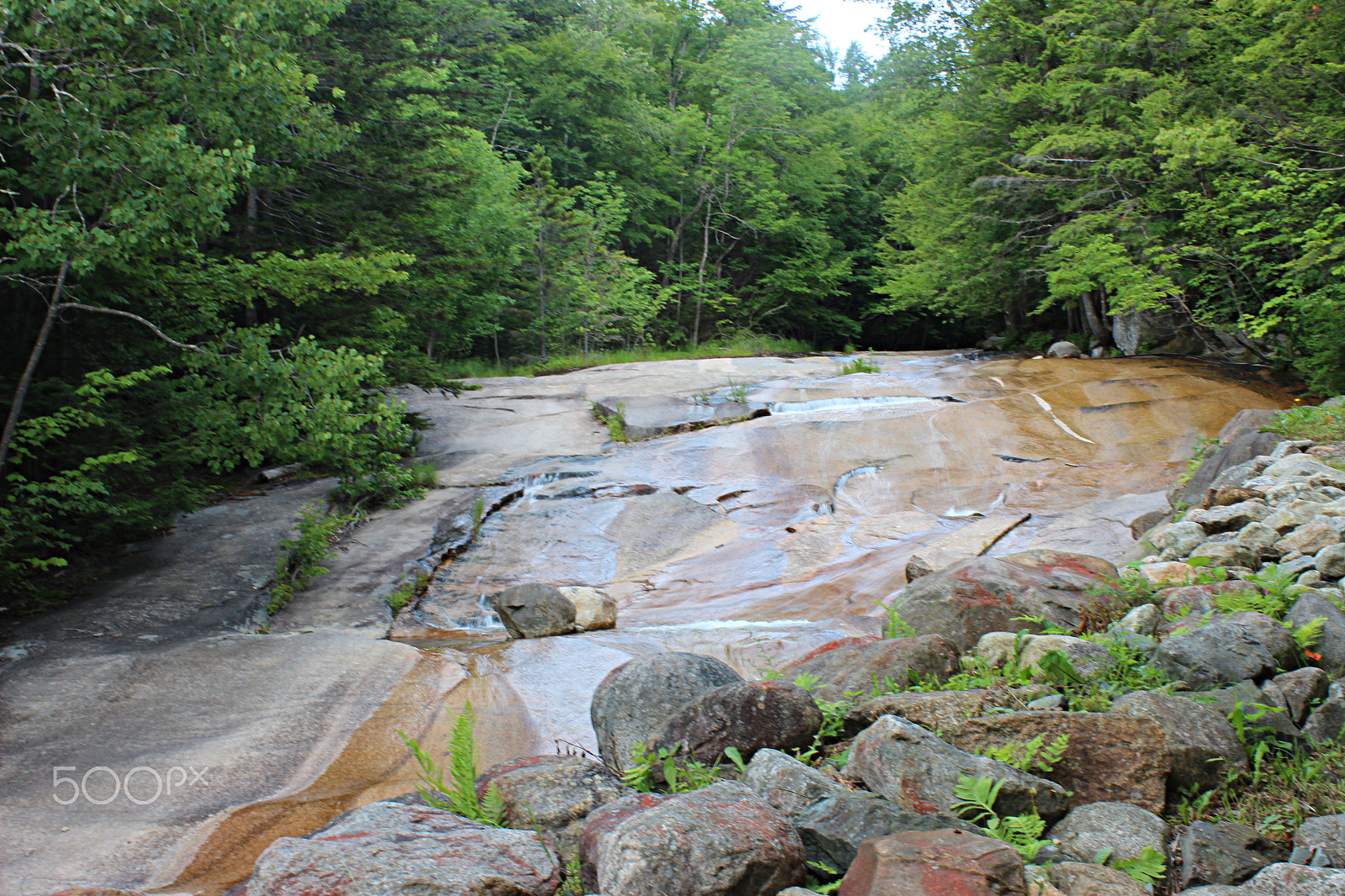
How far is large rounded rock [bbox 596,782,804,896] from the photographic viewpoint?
2463 mm

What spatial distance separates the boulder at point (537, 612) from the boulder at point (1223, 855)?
16.5 ft

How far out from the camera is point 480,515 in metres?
9.98

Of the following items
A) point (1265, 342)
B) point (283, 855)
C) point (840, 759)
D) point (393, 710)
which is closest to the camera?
point (283, 855)

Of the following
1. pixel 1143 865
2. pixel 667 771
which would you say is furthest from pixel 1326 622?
pixel 667 771

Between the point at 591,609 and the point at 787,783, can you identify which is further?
the point at 591,609

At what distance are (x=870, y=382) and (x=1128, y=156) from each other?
Answer: 6517 mm

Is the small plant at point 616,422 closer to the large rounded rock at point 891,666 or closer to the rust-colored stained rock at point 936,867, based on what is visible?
the large rounded rock at point 891,666

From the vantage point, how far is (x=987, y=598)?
16.0ft

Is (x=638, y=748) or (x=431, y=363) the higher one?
(x=431, y=363)

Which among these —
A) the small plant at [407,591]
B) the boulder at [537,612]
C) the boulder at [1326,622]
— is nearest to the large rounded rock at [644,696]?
the boulder at [1326,622]

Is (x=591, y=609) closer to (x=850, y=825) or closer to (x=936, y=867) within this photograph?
(x=850, y=825)

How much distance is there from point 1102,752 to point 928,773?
2.10 ft

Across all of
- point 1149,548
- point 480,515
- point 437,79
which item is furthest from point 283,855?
point 437,79

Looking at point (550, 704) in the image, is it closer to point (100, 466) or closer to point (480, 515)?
point (100, 466)
